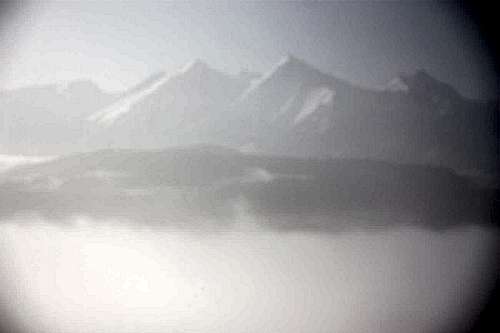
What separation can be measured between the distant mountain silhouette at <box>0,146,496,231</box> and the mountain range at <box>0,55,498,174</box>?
68 mm

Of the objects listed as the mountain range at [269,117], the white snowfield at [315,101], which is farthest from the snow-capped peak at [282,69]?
the white snowfield at [315,101]

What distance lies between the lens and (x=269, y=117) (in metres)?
2.78

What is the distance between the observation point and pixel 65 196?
273 centimetres

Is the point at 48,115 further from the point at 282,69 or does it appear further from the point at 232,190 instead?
the point at 282,69

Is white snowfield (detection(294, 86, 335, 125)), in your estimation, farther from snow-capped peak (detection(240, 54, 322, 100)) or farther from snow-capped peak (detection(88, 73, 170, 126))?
snow-capped peak (detection(88, 73, 170, 126))

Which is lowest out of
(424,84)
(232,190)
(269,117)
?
(232,190)

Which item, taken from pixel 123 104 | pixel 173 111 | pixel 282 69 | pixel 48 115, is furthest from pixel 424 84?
pixel 48 115

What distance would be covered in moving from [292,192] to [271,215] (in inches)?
6.4

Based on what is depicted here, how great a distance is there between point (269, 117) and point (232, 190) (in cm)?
43

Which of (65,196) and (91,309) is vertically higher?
(65,196)

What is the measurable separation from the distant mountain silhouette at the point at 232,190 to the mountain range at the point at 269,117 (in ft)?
0.22

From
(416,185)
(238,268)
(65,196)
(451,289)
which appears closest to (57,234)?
(65,196)

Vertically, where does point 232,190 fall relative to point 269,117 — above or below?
below

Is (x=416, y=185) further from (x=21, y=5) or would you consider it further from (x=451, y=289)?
(x=21, y=5)
